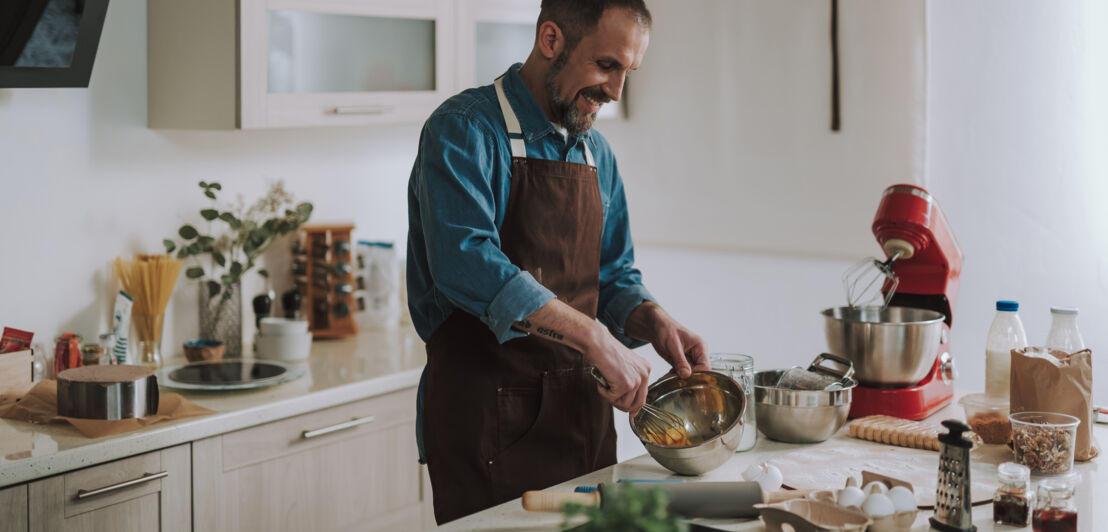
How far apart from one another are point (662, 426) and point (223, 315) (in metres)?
1.55

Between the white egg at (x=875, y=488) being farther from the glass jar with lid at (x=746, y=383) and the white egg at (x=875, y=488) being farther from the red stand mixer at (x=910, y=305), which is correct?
the red stand mixer at (x=910, y=305)

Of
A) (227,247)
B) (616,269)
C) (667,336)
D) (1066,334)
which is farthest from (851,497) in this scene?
(227,247)

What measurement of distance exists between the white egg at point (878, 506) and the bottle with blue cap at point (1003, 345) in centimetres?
75

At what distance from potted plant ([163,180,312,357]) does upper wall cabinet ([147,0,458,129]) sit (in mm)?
283

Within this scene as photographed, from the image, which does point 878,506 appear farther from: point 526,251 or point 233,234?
point 233,234

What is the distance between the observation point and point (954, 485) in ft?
4.95

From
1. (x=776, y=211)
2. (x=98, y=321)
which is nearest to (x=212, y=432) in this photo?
(x=98, y=321)

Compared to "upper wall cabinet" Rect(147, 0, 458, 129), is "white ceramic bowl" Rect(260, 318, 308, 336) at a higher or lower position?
lower

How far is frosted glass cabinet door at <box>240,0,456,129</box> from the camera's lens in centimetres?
265

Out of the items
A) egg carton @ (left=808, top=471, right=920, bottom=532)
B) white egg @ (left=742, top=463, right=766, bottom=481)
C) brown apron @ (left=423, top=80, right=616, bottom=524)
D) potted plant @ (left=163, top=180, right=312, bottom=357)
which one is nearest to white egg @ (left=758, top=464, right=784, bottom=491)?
white egg @ (left=742, top=463, right=766, bottom=481)

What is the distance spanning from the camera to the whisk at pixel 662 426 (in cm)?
185

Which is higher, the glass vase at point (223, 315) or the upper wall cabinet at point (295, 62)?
the upper wall cabinet at point (295, 62)

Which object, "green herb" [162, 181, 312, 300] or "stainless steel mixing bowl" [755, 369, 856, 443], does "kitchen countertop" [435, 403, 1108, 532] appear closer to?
"stainless steel mixing bowl" [755, 369, 856, 443]

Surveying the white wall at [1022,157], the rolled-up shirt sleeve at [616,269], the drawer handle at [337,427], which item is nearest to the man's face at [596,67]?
the rolled-up shirt sleeve at [616,269]
